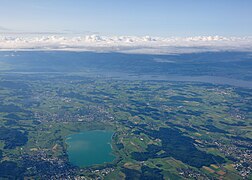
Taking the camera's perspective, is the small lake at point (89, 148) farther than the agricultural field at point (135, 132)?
Yes

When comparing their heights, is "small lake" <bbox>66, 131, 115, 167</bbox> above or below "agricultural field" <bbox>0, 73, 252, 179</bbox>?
below

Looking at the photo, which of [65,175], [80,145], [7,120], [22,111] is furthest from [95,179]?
[22,111]

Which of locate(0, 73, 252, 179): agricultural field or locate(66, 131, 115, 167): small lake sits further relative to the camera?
locate(66, 131, 115, 167): small lake

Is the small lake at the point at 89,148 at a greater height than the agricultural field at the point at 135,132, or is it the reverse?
the agricultural field at the point at 135,132

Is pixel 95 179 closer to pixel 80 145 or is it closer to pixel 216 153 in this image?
pixel 80 145

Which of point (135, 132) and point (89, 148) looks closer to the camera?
point (89, 148)

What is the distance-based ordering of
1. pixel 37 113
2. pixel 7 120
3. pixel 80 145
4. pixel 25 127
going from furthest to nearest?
pixel 37 113 → pixel 7 120 → pixel 25 127 → pixel 80 145

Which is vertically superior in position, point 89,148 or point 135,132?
point 135,132

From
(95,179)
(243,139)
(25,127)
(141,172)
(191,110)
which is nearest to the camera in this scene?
(95,179)
